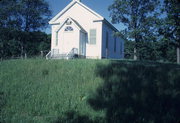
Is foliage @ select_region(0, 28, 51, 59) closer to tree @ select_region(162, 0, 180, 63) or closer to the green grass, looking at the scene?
the green grass

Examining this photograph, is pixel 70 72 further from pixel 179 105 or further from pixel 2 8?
pixel 2 8

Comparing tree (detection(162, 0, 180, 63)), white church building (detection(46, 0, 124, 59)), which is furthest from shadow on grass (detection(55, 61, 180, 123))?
white church building (detection(46, 0, 124, 59))

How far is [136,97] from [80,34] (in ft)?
36.1

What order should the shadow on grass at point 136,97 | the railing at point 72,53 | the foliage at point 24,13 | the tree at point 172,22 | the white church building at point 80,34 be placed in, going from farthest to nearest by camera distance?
the foliage at point 24,13, the white church building at point 80,34, the railing at point 72,53, the tree at point 172,22, the shadow on grass at point 136,97

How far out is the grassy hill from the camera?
3.90 metres

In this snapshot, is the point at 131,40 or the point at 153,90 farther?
the point at 131,40

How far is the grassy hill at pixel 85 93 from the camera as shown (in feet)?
12.8

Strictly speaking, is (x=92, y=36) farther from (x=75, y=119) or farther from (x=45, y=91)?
(x=75, y=119)

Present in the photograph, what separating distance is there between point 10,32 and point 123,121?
2738 centimetres

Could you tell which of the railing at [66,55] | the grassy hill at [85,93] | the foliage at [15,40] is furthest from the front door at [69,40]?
the foliage at [15,40]

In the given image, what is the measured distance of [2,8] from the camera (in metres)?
25.8

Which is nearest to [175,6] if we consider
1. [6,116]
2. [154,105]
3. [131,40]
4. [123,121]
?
[131,40]

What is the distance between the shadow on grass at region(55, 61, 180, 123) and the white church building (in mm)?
8765

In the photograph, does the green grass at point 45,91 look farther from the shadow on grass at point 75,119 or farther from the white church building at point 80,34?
the white church building at point 80,34
